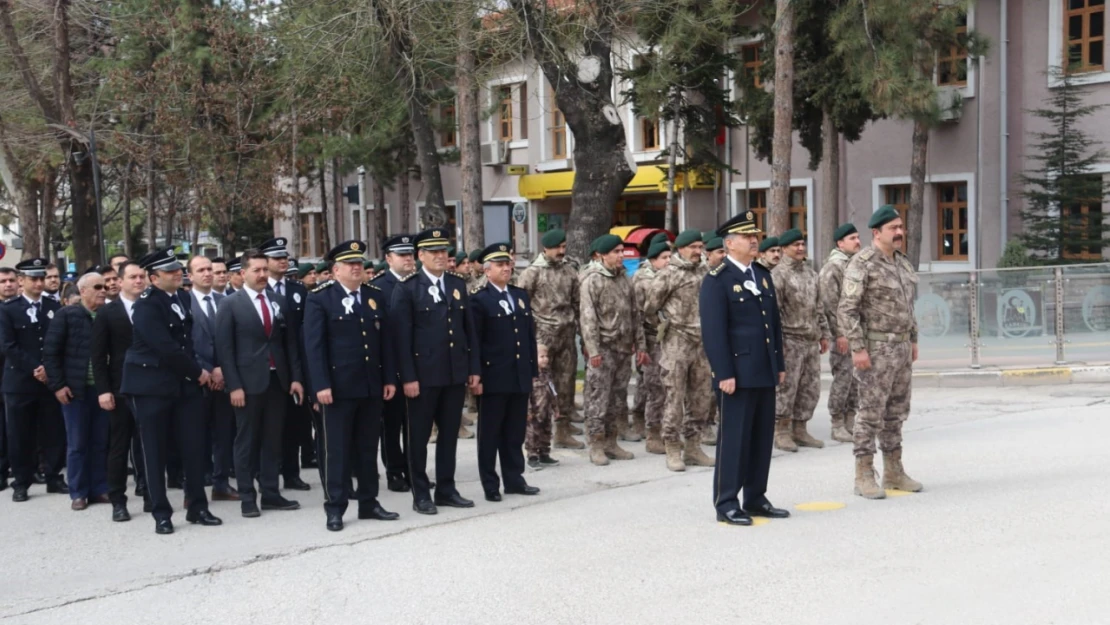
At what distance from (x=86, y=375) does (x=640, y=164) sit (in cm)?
2754

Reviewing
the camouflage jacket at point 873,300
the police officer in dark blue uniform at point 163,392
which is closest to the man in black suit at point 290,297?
the police officer in dark blue uniform at point 163,392

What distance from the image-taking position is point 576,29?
59.5 ft

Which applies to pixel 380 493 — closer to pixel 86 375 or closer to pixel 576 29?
pixel 86 375

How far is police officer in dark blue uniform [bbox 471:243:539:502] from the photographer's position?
390 inches

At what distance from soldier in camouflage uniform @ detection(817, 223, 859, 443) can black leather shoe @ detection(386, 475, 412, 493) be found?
4371 mm

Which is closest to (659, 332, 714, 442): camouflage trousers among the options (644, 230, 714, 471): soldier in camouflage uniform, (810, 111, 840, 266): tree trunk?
(644, 230, 714, 471): soldier in camouflage uniform

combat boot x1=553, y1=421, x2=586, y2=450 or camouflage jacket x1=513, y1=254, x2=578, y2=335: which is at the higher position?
camouflage jacket x1=513, y1=254, x2=578, y2=335

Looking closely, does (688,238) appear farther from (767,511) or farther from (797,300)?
(767,511)

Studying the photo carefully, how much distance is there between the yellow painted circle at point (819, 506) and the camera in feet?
28.5

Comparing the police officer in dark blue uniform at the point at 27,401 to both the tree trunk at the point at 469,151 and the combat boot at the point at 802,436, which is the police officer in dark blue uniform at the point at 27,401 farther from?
the tree trunk at the point at 469,151

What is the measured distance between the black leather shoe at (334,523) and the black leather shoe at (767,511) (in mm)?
2863

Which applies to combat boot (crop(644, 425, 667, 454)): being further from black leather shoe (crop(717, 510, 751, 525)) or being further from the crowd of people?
black leather shoe (crop(717, 510, 751, 525))

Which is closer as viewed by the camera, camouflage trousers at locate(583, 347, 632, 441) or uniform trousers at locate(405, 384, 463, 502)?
uniform trousers at locate(405, 384, 463, 502)

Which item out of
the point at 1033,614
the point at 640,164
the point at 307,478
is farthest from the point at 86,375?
the point at 640,164
